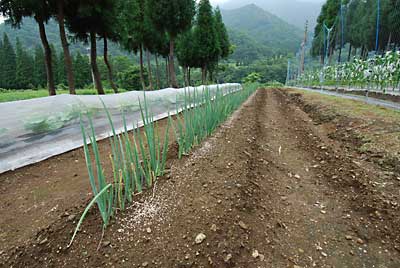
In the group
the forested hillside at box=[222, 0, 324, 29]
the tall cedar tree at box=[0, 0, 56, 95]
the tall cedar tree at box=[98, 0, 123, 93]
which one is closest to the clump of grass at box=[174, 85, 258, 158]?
the tall cedar tree at box=[0, 0, 56, 95]

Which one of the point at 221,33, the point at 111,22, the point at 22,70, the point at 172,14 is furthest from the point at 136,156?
the point at 22,70

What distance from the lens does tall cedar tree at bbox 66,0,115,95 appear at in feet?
18.0

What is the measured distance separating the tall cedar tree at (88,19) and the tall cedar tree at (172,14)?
84.6 inches

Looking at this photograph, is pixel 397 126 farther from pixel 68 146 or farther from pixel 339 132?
pixel 68 146

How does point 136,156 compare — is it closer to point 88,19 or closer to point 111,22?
point 88,19

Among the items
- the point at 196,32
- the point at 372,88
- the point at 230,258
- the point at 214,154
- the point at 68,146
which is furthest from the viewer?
the point at 196,32

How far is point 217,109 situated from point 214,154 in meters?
0.52

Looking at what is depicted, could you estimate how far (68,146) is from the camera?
172cm

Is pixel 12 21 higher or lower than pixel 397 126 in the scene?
higher

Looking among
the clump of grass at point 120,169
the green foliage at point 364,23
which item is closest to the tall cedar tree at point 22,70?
the green foliage at point 364,23

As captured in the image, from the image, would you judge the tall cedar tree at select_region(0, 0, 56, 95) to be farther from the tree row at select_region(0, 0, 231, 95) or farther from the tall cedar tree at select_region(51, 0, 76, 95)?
the tall cedar tree at select_region(51, 0, 76, 95)

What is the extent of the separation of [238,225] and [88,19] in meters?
7.70

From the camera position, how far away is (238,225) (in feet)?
2.56

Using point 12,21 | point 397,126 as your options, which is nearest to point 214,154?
point 397,126
